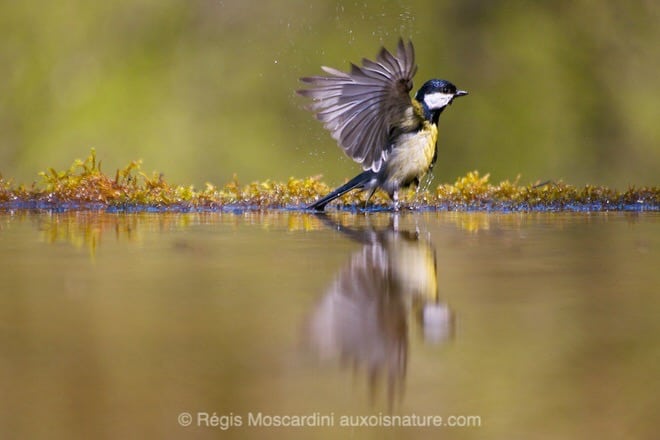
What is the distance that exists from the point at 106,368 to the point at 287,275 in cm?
276

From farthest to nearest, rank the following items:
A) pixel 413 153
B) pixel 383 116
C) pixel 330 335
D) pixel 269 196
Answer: pixel 269 196
pixel 413 153
pixel 383 116
pixel 330 335

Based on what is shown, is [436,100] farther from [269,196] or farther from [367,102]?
[269,196]

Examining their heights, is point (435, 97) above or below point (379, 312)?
above

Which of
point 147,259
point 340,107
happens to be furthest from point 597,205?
point 147,259

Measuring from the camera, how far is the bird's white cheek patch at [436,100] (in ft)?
35.6

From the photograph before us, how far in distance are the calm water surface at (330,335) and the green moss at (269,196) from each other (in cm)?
344

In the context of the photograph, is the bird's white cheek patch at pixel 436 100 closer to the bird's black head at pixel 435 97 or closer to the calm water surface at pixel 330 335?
the bird's black head at pixel 435 97

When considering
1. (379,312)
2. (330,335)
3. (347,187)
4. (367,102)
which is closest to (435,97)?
(367,102)

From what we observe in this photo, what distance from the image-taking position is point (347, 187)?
1166 cm

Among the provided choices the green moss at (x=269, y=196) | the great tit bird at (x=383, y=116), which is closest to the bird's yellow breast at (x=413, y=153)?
the great tit bird at (x=383, y=116)

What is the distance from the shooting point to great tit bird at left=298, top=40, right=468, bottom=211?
9.92 meters

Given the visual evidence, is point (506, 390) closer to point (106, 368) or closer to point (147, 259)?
point (106, 368)

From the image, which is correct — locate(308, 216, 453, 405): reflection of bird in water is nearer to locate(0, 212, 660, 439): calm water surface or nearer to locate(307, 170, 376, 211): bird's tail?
locate(0, 212, 660, 439): calm water surface

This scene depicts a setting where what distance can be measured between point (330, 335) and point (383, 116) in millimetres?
6108
